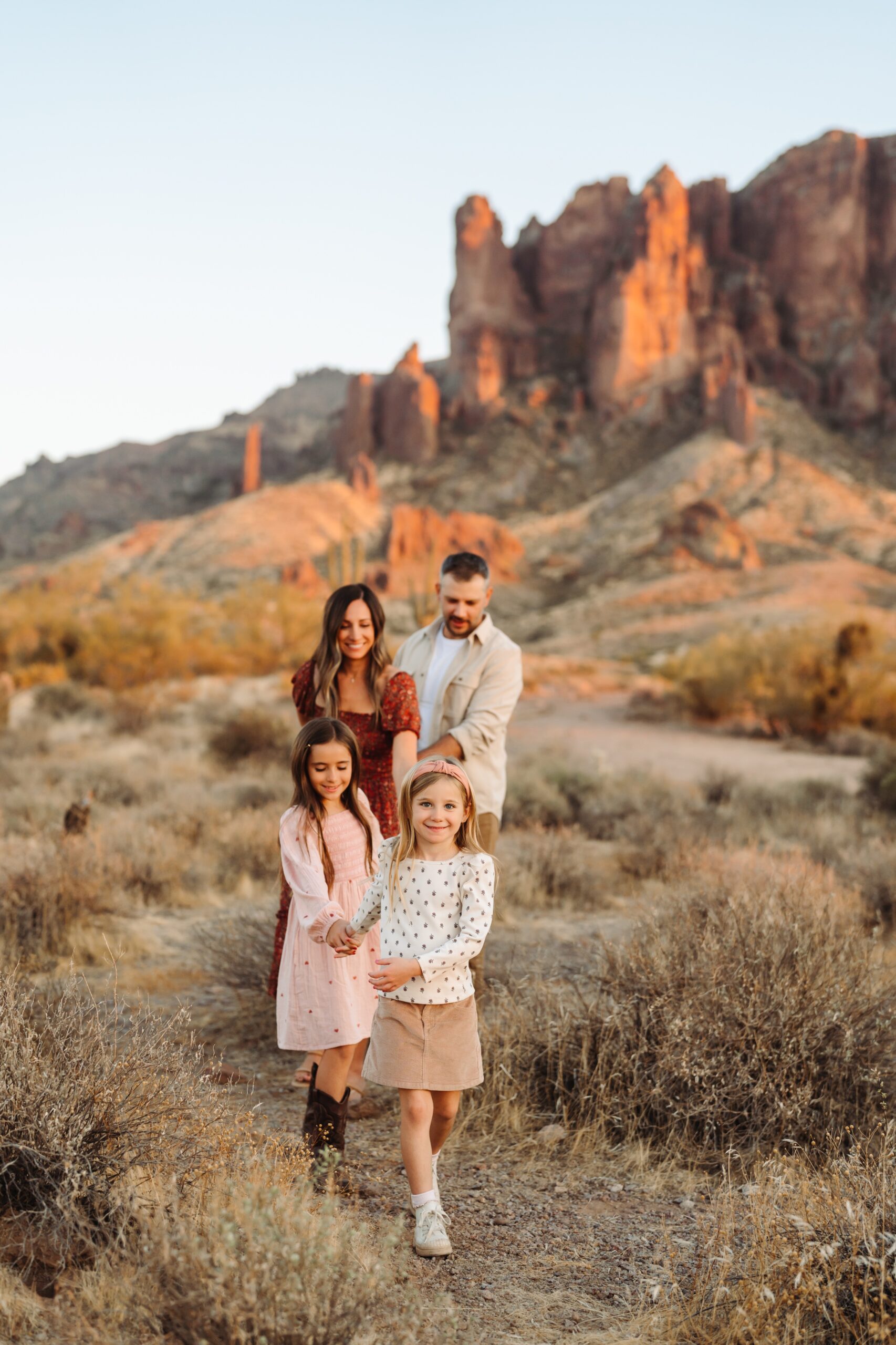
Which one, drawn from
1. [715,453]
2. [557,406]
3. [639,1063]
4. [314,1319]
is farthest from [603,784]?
[557,406]

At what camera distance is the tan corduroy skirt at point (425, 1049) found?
10.2 ft

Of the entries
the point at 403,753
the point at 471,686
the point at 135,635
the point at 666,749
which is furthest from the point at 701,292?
the point at 403,753

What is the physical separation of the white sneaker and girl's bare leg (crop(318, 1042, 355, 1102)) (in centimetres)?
52

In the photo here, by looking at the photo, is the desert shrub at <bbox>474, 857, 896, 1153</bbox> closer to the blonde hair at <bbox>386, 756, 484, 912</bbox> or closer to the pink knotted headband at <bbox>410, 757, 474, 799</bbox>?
the blonde hair at <bbox>386, 756, 484, 912</bbox>

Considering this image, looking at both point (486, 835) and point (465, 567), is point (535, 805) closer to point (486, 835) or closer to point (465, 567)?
point (486, 835)

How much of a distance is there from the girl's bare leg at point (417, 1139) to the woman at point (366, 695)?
1.21m

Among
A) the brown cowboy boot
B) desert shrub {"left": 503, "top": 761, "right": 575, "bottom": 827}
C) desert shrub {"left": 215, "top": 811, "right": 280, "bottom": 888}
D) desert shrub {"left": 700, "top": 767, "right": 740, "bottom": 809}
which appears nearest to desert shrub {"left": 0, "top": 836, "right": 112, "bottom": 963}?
desert shrub {"left": 215, "top": 811, "right": 280, "bottom": 888}

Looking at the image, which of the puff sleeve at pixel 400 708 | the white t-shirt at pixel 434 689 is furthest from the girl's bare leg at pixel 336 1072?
the white t-shirt at pixel 434 689

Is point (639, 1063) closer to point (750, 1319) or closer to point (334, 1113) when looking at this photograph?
point (334, 1113)

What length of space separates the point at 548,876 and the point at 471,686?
11.5 feet

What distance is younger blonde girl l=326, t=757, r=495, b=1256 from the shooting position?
3096 mm

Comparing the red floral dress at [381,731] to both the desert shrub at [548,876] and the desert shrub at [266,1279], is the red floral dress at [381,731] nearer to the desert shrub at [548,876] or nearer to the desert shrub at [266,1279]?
the desert shrub at [266,1279]

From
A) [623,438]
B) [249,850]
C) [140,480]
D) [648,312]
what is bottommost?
[249,850]

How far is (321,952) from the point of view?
11.6ft
